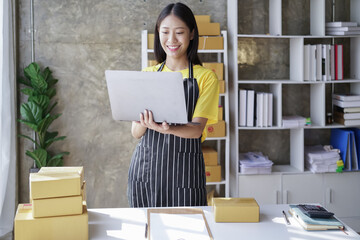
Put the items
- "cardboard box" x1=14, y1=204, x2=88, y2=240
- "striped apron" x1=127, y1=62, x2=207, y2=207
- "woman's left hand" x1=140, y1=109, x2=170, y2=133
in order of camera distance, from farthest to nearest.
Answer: "striped apron" x1=127, y1=62, x2=207, y2=207, "woman's left hand" x1=140, y1=109, x2=170, y2=133, "cardboard box" x1=14, y1=204, x2=88, y2=240

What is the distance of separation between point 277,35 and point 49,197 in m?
2.92

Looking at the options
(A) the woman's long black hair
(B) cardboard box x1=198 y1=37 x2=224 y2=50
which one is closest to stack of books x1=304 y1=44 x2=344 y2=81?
(B) cardboard box x1=198 y1=37 x2=224 y2=50

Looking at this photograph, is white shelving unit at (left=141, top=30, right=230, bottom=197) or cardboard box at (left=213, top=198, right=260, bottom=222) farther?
white shelving unit at (left=141, top=30, right=230, bottom=197)

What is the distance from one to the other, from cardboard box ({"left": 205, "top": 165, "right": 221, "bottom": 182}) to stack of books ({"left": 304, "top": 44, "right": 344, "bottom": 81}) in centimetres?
114

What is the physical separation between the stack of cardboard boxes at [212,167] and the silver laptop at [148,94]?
78.4 inches

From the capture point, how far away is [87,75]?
4398mm

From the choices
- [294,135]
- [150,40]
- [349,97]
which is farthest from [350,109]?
[150,40]

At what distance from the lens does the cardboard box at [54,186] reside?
188 centimetres

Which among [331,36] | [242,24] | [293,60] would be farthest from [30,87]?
[331,36]

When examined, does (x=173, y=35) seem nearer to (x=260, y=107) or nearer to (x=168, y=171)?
(x=168, y=171)

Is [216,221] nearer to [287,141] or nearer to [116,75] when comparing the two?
[116,75]

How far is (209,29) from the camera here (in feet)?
13.7

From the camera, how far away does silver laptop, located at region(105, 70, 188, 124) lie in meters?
2.11

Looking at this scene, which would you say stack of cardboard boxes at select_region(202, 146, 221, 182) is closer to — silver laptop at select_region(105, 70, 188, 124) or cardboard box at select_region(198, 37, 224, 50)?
cardboard box at select_region(198, 37, 224, 50)
